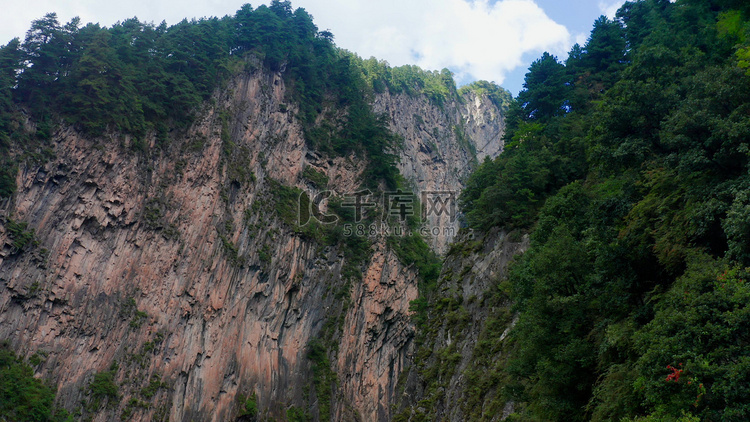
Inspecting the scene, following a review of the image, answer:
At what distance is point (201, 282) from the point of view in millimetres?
34594

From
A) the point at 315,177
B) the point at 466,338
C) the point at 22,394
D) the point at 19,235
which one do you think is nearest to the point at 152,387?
the point at 22,394

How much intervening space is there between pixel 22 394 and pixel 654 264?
28.9 m

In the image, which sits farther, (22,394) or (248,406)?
(248,406)

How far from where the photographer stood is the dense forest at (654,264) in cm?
688

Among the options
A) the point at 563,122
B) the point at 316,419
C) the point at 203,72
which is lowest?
the point at 316,419

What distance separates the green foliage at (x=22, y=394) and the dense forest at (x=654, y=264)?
75.7 feet

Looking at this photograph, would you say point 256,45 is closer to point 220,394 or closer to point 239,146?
point 239,146

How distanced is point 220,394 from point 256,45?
3060 cm

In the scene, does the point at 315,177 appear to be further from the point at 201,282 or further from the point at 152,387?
the point at 152,387

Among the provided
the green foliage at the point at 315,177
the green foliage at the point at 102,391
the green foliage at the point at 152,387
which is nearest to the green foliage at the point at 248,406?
the green foliage at the point at 152,387

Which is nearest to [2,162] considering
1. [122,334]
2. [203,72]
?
[122,334]

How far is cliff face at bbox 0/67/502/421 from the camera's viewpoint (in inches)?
1139

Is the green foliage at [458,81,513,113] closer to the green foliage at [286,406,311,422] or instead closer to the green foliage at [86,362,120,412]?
the green foliage at [286,406,311,422]

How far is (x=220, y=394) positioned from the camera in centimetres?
3316
